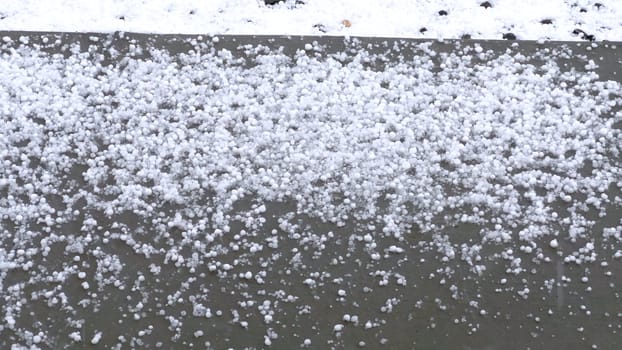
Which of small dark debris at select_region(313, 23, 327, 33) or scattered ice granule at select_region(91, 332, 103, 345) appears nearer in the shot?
scattered ice granule at select_region(91, 332, 103, 345)

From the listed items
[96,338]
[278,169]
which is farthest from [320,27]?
[96,338]

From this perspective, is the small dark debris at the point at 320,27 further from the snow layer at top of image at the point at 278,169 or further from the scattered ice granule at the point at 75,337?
the scattered ice granule at the point at 75,337

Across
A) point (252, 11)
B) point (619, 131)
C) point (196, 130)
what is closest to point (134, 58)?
point (196, 130)

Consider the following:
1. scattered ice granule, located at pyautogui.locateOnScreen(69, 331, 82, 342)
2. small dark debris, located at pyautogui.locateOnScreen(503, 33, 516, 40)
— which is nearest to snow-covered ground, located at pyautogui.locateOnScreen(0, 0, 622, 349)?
scattered ice granule, located at pyautogui.locateOnScreen(69, 331, 82, 342)

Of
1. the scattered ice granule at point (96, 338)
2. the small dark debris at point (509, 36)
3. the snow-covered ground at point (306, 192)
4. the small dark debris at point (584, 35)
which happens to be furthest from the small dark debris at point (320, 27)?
the scattered ice granule at point (96, 338)

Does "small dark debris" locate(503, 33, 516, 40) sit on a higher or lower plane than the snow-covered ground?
higher

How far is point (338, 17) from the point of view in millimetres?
2393

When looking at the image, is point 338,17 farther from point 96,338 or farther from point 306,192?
point 96,338

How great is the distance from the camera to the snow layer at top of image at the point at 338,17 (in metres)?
2.34

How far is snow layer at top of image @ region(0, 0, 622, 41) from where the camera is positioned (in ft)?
7.67

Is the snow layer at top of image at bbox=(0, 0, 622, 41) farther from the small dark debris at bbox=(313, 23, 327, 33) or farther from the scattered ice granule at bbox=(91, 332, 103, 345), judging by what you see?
the scattered ice granule at bbox=(91, 332, 103, 345)

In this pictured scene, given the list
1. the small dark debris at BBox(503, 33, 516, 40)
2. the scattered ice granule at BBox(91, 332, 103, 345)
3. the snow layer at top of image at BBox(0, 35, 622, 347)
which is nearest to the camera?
the scattered ice granule at BBox(91, 332, 103, 345)

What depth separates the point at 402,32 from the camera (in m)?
2.34

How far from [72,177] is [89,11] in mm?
785
